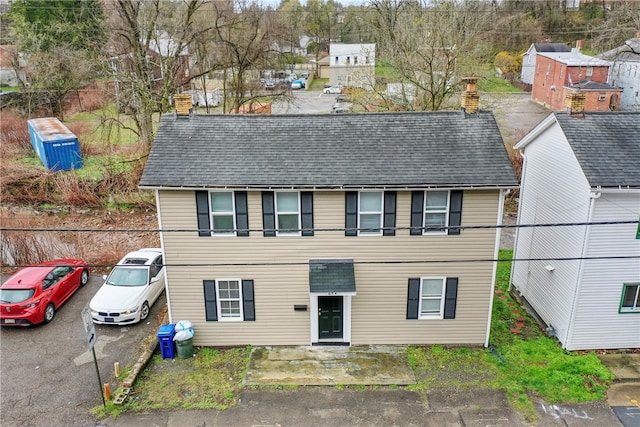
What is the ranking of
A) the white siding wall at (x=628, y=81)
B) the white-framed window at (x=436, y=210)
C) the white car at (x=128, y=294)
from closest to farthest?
the white-framed window at (x=436, y=210)
the white car at (x=128, y=294)
the white siding wall at (x=628, y=81)

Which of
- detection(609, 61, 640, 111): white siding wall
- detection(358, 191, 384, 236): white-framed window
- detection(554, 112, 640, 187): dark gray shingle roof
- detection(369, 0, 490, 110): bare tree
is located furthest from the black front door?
detection(609, 61, 640, 111): white siding wall

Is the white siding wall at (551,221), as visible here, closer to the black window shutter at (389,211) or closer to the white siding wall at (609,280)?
the white siding wall at (609,280)

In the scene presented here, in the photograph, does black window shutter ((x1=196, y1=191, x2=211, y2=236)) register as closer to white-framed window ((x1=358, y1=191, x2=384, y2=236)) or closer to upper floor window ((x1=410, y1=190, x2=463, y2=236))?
white-framed window ((x1=358, y1=191, x2=384, y2=236))

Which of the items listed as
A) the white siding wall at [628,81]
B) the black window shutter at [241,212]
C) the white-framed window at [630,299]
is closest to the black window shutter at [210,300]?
the black window shutter at [241,212]

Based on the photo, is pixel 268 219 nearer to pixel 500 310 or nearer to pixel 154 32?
pixel 500 310

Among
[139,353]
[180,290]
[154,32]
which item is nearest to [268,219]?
[180,290]
